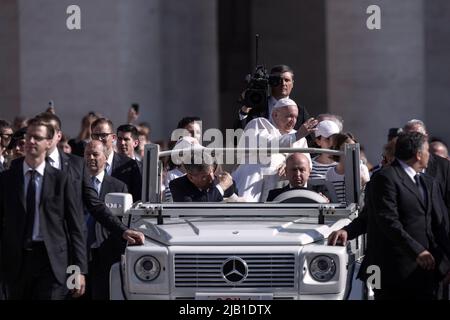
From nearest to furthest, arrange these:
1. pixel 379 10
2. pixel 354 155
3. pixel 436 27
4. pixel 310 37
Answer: pixel 354 155, pixel 379 10, pixel 436 27, pixel 310 37

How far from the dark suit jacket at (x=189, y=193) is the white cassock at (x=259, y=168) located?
0.54 m

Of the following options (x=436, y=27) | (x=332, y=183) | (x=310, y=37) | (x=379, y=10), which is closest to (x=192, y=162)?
(x=332, y=183)

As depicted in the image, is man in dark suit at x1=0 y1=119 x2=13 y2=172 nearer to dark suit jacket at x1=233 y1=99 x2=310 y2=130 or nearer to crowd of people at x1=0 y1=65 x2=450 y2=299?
dark suit jacket at x1=233 y1=99 x2=310 y2=130

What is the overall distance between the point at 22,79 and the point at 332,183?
40.0 ft

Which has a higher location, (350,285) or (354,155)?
(354,155)

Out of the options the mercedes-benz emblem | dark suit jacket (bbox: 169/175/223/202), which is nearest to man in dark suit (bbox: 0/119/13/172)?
dark suit jacket (bbox: 169/175/223/202)

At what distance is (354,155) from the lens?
1182 cm

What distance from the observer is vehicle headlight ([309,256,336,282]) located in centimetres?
1052

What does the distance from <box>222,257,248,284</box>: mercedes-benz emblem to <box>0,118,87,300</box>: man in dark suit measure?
1.02 m

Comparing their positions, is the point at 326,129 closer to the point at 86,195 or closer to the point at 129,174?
the point at 129,174

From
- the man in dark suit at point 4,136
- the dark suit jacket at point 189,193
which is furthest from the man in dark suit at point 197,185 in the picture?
the man in dark suit at point 4,136

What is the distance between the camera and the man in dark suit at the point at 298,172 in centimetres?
1184

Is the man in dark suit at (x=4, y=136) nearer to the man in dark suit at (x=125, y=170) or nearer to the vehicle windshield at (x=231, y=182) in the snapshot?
the man in dark suit at (x=125, y=170)

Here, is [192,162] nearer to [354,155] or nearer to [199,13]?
[354,155]
